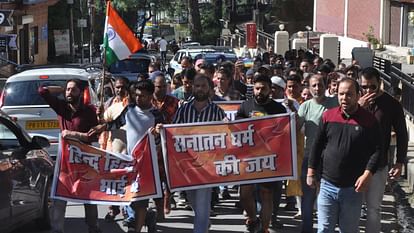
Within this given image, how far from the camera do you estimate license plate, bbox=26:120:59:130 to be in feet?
44.0

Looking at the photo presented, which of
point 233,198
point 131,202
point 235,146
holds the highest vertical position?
point 235,146

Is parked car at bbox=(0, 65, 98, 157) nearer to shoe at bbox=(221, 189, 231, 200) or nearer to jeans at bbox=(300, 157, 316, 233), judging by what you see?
shoe at bbox=(221, 189, 231, 200)

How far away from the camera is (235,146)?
8.84 m

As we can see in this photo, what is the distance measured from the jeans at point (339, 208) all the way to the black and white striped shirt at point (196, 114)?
5.93ft

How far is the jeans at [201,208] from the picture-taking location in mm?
8508

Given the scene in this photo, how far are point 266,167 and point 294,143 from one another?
406 mm

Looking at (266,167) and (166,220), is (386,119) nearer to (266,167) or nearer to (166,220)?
(266,167)

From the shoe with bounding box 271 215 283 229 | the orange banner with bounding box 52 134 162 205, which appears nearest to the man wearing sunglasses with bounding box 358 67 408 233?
the shoe with bounding box 271 215 283 229

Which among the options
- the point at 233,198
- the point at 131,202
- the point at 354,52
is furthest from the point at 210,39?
the point at 131,202

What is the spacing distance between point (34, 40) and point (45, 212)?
38.1 metres

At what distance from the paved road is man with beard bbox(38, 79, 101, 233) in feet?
2.31

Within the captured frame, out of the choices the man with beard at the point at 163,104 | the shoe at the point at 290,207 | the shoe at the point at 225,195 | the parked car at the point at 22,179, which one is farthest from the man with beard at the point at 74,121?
the shoe at the point at 225,195

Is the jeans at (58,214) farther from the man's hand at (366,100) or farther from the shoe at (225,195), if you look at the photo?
the shoe at (225,195)

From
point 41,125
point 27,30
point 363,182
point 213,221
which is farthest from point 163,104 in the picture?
point 27,30
